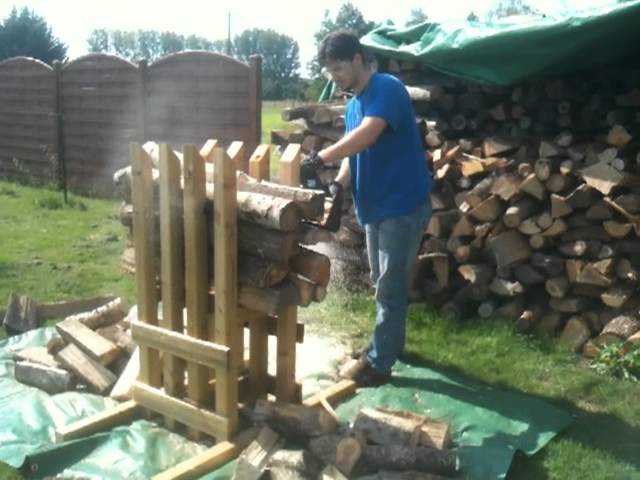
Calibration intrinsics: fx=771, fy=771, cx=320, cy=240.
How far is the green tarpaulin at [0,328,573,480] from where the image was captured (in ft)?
11.4

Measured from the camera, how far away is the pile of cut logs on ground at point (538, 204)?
15.5 ft

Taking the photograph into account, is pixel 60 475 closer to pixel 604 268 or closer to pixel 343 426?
pixel 343 426

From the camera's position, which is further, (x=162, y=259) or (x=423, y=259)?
(x=423, y=259)

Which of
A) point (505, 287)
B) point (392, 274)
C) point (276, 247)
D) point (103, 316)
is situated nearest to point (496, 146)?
point (505, 287)

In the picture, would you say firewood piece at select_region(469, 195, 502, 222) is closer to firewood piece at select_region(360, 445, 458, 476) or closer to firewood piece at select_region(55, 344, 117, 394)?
firewood piece at select_region(360, 445, 458, 476)

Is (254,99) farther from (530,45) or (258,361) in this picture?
(258,361)

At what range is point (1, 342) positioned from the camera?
4.95 meters

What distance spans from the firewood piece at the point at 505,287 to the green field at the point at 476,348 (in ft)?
0.69

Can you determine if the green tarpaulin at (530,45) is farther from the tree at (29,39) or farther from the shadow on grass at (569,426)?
the tree at (29,39)

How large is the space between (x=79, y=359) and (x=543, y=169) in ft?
10.0

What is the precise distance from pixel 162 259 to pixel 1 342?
6.11ft

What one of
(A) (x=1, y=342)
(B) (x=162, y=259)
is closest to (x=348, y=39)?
(B) (x=162, y=259)

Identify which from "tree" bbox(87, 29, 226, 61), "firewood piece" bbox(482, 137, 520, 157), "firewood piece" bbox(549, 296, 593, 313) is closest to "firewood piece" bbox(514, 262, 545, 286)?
"firewood piece" bbox(549, 296, 593, 313)

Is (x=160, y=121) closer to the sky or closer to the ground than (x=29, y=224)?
closer to the sky
